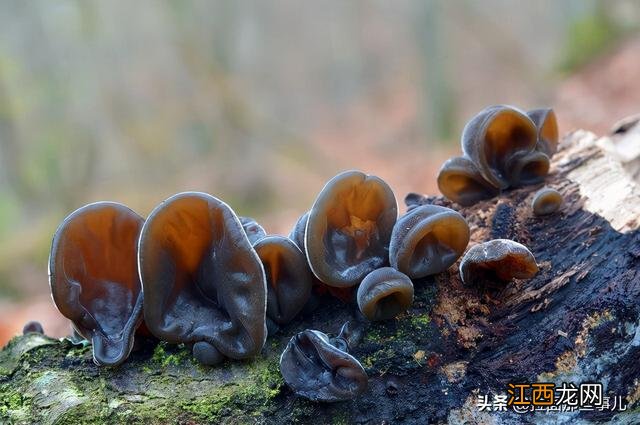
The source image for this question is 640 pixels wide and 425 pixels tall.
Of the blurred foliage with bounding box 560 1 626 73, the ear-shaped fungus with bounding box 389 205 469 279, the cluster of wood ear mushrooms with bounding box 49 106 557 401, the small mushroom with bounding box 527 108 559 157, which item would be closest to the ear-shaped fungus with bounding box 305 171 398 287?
the cluster of wood ear mushrooms with bounding box 49 106 557 401

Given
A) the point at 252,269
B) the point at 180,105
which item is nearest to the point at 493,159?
the point at 252,269

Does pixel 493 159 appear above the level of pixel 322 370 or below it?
above

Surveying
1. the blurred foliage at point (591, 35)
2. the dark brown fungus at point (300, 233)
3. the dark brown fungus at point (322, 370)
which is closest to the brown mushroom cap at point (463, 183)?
the dark brown fungus at point (300, 233)

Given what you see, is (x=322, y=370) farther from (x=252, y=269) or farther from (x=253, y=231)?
(x=253, y=231)

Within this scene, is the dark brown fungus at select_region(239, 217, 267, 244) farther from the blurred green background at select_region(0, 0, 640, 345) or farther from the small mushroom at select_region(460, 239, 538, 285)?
the blurred green background at select_region(0, 0, 640, 345)

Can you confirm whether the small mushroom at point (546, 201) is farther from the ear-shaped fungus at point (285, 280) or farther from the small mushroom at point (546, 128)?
the ear-shaped fungus at point (285, 280)

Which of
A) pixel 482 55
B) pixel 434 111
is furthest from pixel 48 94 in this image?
pixel 482 55

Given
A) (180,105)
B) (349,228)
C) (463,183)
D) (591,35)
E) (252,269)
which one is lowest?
(252,269)

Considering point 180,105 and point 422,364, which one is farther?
point 180,105
